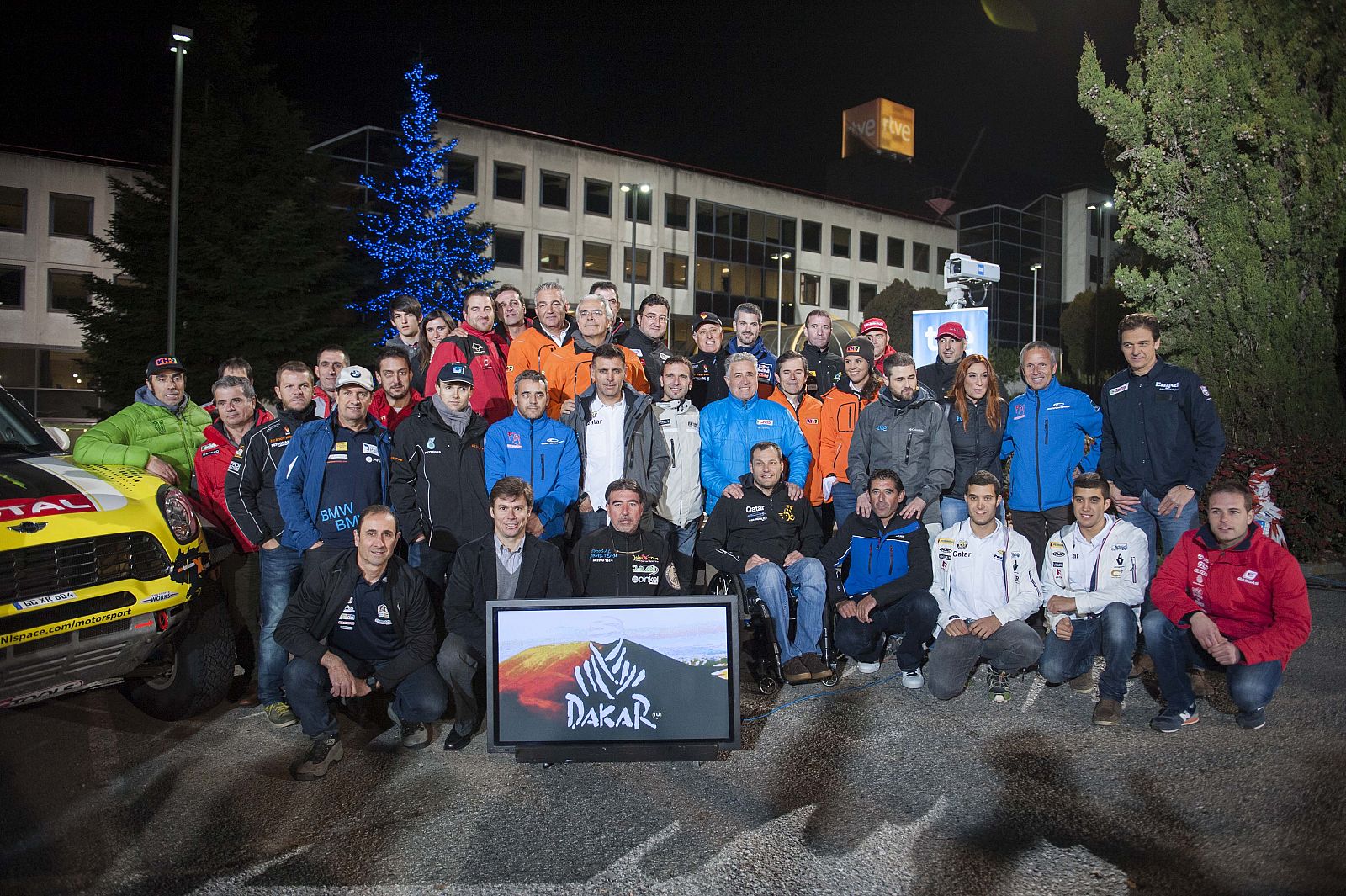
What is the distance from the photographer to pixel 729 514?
623 cm

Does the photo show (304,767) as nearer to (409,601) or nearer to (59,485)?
(409,601)

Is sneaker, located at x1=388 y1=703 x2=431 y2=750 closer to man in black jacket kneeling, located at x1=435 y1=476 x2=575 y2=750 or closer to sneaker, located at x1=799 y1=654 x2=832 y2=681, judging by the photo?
man in black jacket kneeling, located at x1=435 y1=476 x2=575 y2=750

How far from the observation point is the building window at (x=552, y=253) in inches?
1698

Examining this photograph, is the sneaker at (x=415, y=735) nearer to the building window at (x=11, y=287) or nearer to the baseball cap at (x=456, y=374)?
the baseball cap at (x=456, y=374)

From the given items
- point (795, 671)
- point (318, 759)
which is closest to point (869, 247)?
point (795, 671)

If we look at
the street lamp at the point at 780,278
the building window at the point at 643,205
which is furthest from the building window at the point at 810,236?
the building window at the point at 643,205

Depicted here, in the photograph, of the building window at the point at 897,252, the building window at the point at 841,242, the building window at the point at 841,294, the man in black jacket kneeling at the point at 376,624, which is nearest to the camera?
the man in black jacket kneeling at the point at 376,624

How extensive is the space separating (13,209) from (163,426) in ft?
131

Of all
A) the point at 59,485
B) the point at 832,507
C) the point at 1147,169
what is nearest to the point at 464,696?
the point at 59,485

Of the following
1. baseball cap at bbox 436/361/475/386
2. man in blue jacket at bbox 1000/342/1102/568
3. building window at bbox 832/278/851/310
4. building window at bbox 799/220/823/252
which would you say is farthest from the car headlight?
building window at bbox 832/278/851/310

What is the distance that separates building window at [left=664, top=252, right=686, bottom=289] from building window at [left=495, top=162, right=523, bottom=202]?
26.6 feet

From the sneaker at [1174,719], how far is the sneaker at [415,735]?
154 inches

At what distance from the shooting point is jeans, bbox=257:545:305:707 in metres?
5.32

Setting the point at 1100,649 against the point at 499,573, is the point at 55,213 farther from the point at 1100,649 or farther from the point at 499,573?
the point at 1100,649
